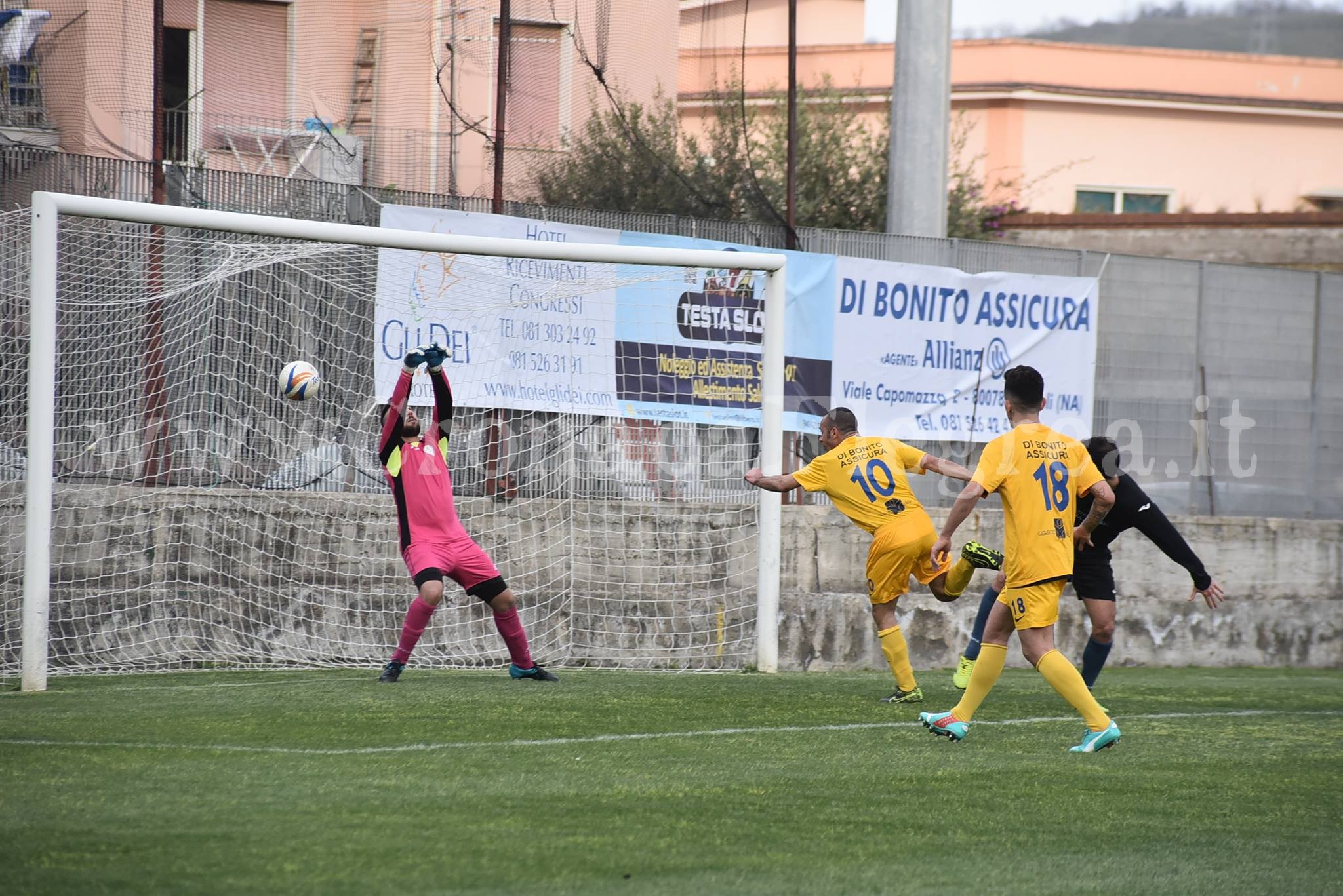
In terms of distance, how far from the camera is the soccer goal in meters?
10.3

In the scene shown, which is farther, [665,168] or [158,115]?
[665,168]

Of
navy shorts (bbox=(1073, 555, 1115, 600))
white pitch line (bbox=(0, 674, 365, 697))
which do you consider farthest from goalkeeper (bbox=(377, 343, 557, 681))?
navy shorts (bbox=(1073, 555, 1115, 600))

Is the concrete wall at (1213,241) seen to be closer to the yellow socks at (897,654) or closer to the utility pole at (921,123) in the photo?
the utility pole at (921,123)

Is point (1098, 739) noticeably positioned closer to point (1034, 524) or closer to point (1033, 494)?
point (1034, 524)

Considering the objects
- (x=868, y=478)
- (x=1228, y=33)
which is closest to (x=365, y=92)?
(x=868, y=478)

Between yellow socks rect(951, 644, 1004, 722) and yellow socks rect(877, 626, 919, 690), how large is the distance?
5.23 ft

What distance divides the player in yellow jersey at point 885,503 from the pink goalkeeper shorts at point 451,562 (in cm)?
186

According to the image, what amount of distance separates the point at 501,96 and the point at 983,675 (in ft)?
22.4

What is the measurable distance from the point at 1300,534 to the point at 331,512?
32.4ft

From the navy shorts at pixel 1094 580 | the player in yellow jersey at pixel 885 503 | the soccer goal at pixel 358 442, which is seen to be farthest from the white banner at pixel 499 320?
the navy shorts at pixel 1094 580

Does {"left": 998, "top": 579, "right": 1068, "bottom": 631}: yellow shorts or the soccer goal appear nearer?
{"left": 998, "top": 579, "right": 1068, "bottom": 631}: yellow shorts

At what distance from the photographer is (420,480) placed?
944 centimetres

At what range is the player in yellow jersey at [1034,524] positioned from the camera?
7.44m

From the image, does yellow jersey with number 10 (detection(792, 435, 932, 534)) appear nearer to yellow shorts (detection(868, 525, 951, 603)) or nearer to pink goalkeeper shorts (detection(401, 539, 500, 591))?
yellow shorts (detection(868, 525, 951, 603))
